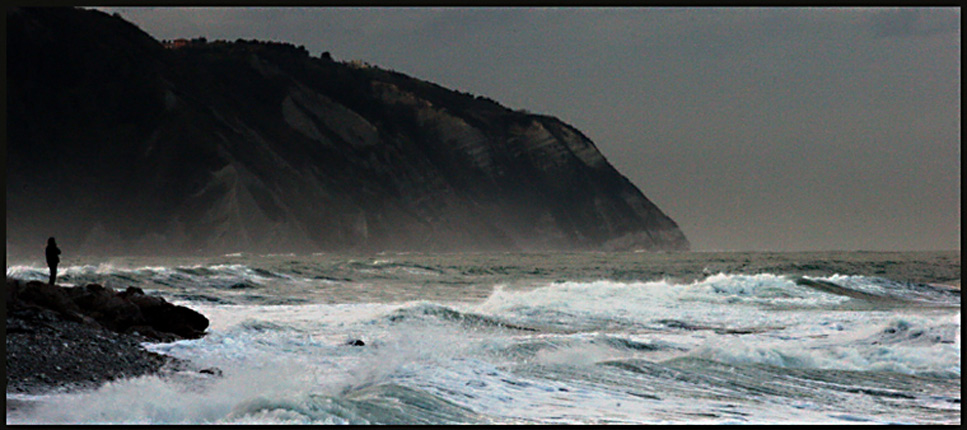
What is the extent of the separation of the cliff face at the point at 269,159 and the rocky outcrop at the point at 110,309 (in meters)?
63.8

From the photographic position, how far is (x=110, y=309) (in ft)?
41.0

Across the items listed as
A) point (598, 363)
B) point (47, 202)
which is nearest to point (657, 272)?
point (598, 363)

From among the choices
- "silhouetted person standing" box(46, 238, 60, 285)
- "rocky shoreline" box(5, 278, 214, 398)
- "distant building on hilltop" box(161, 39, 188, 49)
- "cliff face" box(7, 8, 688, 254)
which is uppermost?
"distant building on hilltop" box(161, 39, 188, 49)

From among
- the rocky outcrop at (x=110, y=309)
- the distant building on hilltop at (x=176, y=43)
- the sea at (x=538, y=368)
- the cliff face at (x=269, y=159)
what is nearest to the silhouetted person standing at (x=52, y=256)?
the rocky outcrop at (x=110, y=309)

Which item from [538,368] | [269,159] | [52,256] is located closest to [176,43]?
[269,159]

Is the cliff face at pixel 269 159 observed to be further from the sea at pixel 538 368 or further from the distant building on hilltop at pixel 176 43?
the sea at pixel 538 368

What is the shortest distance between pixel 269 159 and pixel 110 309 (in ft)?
259

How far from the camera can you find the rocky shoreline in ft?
29.5

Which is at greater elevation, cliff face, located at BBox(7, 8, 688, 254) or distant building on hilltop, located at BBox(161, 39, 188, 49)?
distant building on hilltop, located at BBox(161, 39, 188, 49)

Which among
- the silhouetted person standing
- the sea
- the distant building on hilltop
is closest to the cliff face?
the distant building on hilltop

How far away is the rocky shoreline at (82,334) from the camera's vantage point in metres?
8.98

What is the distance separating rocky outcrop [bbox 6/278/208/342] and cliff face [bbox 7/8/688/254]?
209 feet

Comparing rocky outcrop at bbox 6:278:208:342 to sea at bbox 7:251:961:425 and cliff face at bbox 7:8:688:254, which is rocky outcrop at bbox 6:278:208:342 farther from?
cliff face at bbox 7:8:688:254

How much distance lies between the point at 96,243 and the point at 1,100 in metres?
74.4
